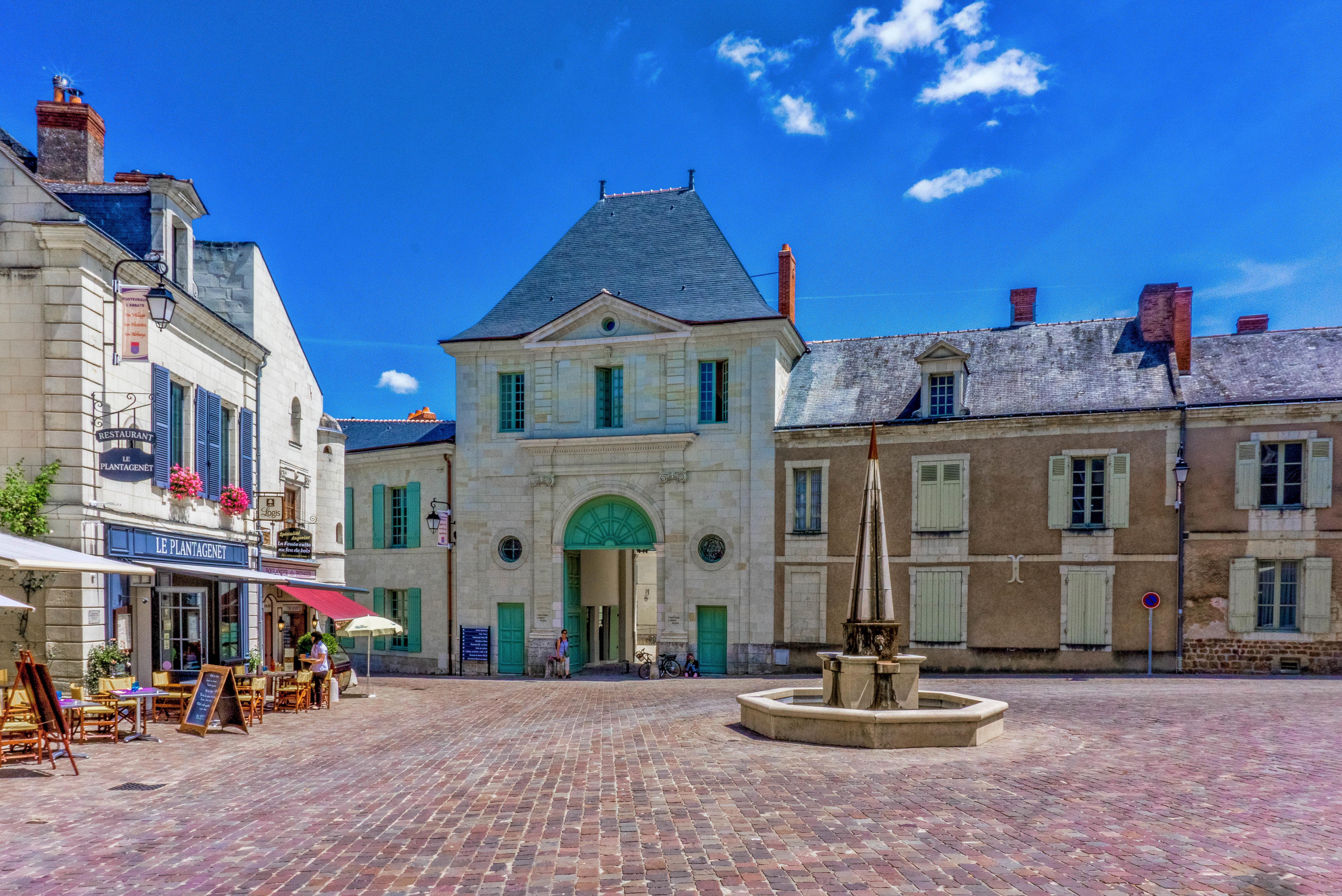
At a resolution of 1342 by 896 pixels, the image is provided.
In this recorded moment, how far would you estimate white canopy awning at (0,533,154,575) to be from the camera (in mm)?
9312

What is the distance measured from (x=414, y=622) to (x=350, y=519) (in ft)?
13.8

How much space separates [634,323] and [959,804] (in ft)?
58.6

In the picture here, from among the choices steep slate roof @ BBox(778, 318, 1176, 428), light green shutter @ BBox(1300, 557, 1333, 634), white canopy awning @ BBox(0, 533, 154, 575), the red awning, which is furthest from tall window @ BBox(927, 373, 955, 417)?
white canopy awning @ BBox(0, 533, 154, 575)

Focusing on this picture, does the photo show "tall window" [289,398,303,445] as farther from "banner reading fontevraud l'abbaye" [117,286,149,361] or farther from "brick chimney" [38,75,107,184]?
"banner reading fontevraud l'abbaye" [117,286,149,361]

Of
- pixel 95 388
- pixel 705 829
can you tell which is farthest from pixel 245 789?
pixel 95 388

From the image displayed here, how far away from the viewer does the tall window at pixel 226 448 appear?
16.9 metres

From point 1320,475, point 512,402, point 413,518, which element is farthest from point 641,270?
point 1320,475

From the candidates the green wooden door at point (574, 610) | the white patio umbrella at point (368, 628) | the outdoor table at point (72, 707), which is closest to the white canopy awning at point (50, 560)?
the outdoor table at point (72, 707)

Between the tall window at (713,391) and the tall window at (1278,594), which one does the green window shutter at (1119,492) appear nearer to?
the tall window at (1278,594)

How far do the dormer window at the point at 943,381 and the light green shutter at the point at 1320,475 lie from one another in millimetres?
7147

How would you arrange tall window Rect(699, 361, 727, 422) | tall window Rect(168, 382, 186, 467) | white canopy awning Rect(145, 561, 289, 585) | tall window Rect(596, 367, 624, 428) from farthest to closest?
tall window Rect(596, 367, 624, 428), tall window Rect(699, 361, 727, 422), tall window Rect(168, 382, 186, 467), white canopy awning Rect(145, 561, 289, 585)

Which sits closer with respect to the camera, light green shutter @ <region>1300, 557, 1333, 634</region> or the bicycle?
light green shutter @ <region>1300, 557, 1333, 634</region>

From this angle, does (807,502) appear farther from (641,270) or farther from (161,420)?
(161,420)

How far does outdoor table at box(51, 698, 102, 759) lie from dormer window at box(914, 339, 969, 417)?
1780 centimetres
